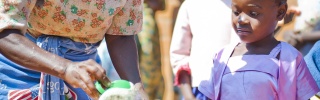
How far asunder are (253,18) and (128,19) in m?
0.72

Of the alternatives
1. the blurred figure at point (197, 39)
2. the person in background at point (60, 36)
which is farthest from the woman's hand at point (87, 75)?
the blurred figure at point (197, 39)

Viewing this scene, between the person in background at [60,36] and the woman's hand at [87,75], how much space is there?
0.23 metres

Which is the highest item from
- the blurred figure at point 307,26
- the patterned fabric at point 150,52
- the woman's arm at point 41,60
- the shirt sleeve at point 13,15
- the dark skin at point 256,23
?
the shirt sleeve at point 13,15

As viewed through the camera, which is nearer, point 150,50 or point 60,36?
point 60,36

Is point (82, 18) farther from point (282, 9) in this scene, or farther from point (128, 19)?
point (282, 9)

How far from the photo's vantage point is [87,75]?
11.7 feet

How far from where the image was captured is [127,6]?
14.3ft

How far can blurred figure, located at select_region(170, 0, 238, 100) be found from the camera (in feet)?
19.5

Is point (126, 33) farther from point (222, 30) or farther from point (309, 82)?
point (222, 30)

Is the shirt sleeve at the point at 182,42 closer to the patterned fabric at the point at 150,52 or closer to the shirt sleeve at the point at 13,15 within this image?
the patterned fabric at the point at 150,52

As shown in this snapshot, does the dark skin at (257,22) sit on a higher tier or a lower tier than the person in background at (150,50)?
higher

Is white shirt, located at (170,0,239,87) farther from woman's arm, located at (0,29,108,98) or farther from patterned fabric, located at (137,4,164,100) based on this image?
woman's arm, located at (0,29,108,98)

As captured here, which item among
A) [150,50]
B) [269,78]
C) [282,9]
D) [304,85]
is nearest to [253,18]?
[282,9]

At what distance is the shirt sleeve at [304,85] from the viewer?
15.4 ft
